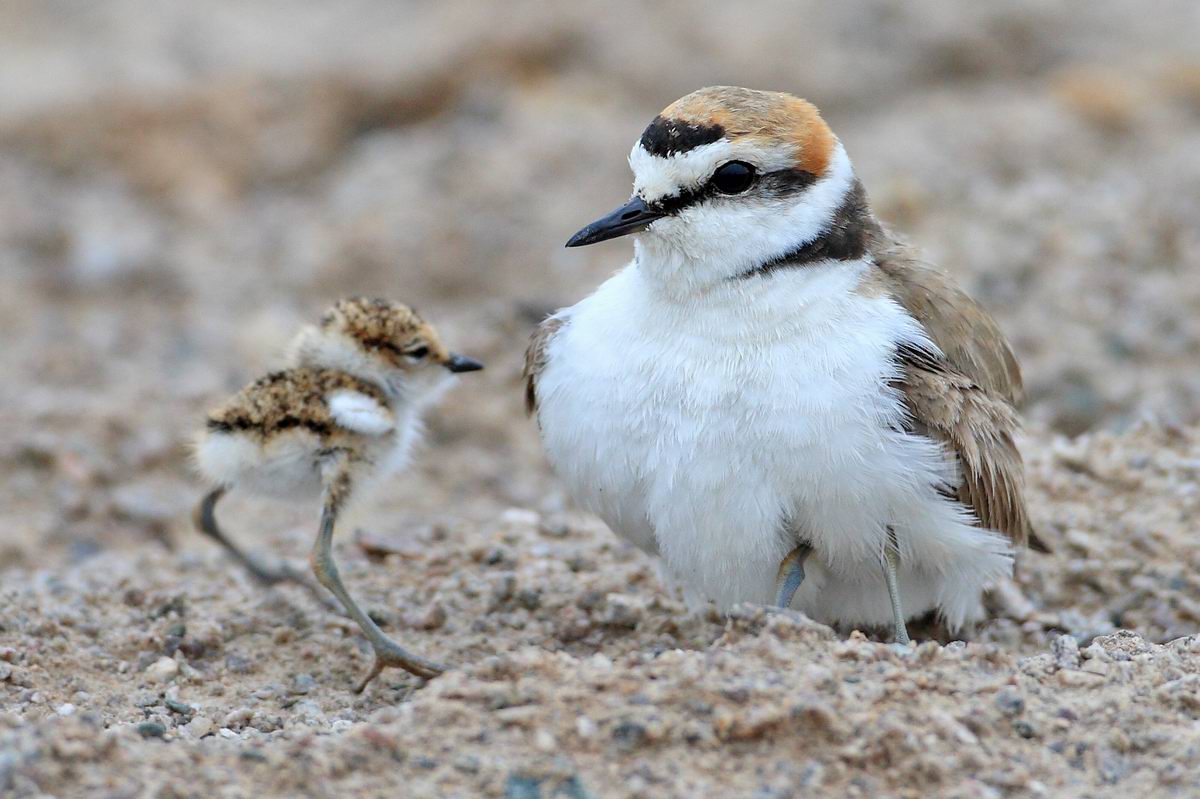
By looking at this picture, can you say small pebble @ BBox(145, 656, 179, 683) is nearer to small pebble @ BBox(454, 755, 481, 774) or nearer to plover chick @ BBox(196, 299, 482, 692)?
plover chick @ BBox(196, 299, 482, 692)

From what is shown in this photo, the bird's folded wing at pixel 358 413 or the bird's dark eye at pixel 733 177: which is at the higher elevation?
the bird's dark eye at pixel 733 177

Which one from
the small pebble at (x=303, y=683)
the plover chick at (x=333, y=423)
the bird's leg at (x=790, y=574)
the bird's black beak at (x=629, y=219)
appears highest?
the bird's black beak at (x=629, y=219)

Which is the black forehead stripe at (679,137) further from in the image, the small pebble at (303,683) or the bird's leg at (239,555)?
the bird's leg at (239,555)

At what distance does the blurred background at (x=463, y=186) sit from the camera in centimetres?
697

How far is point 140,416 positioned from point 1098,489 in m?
4.21

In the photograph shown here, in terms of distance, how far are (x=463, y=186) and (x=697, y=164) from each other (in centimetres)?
489

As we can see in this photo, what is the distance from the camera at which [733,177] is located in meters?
4.27

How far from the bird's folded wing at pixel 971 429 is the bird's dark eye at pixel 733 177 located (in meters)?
0.64

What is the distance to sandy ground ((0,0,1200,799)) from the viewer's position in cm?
340

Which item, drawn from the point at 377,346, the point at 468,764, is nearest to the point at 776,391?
the point at 468,764

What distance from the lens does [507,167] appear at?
909 cm

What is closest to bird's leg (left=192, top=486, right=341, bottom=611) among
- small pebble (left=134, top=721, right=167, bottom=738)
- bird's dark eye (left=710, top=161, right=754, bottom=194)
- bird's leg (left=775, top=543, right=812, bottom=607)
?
small pebble (left=134, top=721, right=167, bottom=738)

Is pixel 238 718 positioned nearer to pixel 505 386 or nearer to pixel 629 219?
pixel 629 219

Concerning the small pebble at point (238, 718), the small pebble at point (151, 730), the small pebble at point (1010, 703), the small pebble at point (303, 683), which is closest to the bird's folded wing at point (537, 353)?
the small pebble at point (303, 683)
